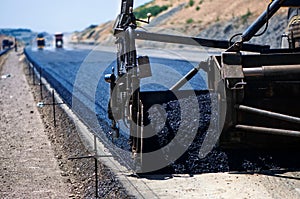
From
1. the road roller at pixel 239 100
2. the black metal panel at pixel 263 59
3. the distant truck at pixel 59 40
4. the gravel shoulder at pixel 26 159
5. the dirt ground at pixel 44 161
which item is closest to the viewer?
the road roller at pixel 239 100

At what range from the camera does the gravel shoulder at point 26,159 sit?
715 cm

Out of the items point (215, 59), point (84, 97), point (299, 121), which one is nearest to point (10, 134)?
point (84, 97)

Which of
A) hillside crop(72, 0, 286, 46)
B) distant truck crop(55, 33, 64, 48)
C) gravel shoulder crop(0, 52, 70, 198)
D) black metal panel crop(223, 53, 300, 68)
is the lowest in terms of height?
gravel shoulder crop(0, 52, 70, 198)

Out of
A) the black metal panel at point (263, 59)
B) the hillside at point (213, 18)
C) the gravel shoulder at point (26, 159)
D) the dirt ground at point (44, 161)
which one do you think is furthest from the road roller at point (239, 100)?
the hillside at point (213, 18)

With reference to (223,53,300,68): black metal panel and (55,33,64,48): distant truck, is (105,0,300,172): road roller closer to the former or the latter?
(223,53,300,68): black metal panel

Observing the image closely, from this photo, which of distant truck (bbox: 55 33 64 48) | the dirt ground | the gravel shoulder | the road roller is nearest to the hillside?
distant truck (bbox: 55 33 64 48)

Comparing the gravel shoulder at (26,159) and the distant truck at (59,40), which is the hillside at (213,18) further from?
the gravel shoulder at (26,159)

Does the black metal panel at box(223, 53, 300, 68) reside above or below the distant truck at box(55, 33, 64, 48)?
above

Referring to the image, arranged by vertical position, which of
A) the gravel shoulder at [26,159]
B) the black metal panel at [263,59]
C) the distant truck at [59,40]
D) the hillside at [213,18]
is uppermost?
the hillside at [213,18]

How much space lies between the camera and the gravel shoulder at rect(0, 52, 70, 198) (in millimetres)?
7152

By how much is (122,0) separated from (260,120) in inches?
116

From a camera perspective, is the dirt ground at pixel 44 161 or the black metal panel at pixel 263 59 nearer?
the black metal panel at pixel 263 59

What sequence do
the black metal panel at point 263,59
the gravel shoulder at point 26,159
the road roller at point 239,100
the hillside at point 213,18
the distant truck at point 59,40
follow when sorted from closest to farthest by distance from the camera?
the road roller at point 239,100 → the black metal panel at point 263,59 → the gravel shoulder at point 26,159 → the hillside at point 213,18 → the distant truck at point 59,40

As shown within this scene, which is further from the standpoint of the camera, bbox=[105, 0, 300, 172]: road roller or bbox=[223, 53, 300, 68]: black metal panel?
bbox=[223, 53, 300, 68]: black metal panel
